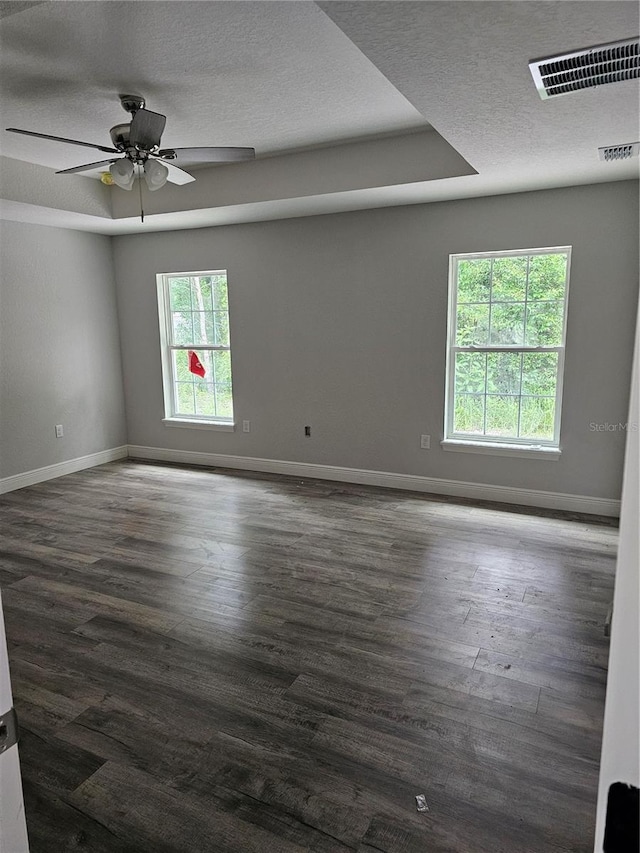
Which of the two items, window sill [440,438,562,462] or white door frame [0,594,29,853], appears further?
window sill [440,438,562,462]

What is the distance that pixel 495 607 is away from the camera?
9.29 feet

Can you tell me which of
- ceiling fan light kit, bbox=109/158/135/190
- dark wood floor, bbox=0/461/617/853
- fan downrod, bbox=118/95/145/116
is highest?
fan downrod, bbox=118/95/145/116

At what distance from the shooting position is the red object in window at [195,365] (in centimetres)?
580

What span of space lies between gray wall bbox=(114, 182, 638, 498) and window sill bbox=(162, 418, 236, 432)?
0.26 feet

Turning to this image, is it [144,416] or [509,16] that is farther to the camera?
[144,416]

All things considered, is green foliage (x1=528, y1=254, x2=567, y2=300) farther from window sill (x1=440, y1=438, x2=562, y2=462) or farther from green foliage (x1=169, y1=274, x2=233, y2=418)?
green foliage (x1=169, y1=274, x2=233, y2=418)

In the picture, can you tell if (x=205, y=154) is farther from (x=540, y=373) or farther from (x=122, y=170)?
(x=540, y=373)

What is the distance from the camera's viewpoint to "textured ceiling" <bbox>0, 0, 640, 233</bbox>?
177cm

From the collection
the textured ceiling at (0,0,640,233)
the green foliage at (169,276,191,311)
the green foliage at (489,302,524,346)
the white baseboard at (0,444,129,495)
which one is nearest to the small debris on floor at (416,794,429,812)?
the textured ceiling at (0,0,640,233)

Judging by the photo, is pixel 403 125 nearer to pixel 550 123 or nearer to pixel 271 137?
pixel 271 137

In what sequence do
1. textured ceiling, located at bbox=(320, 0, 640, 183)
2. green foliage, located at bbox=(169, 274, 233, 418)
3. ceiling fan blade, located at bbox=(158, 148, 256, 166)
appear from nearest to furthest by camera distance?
textured ceiling, located at bbox=(320, 0, 640, 183) → ceiling fan blade, located at bbox=(158, 148, 256, 166) → green foliage, located at bbox=(169, 274, 233, 418)

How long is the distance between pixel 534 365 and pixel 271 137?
259 centimetres

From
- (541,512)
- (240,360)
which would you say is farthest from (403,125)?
(541,512)

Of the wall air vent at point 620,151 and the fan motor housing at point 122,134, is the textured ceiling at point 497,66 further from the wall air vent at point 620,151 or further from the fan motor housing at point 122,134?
the fan motor housing at point 122,134
